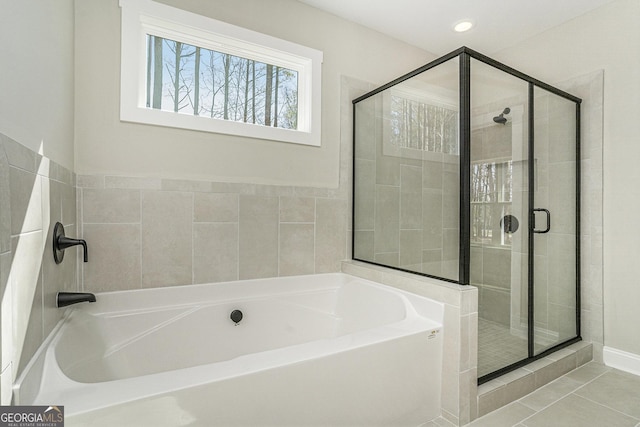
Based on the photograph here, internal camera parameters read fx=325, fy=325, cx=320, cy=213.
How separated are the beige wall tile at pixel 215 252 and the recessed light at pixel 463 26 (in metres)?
2.44

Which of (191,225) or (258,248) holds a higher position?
(191,225)

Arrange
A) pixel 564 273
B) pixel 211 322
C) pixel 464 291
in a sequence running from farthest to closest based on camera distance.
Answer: pixel 564 273
pixel 211 322
pixel 464 291

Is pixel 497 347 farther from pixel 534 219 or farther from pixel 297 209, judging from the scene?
pixel 297 209

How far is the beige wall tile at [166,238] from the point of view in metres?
1.94

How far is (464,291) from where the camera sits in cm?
165

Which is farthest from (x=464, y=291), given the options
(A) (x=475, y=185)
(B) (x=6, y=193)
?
(B) (x=6, y=193)

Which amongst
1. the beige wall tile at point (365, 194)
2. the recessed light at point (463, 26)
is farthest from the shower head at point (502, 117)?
the recessed light at point (463, 26)

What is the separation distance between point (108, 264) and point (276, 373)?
125 cm

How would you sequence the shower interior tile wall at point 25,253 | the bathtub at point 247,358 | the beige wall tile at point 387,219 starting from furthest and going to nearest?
the beige wall tile at point 387,219
the bathtub at point 247,358
the shower interior tile wall at point 25,253

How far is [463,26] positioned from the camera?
2.73 metres

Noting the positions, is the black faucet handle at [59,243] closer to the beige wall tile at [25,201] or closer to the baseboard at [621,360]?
the beige wall tile at [25,201]

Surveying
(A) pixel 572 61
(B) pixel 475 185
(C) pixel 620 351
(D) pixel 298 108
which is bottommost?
(C) pixel 620 351

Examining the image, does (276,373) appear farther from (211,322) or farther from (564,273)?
(564,273)

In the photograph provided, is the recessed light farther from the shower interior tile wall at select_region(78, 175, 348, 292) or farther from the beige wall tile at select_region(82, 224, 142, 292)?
the beige wall tile at select_region(82, 224, 142, 292)
